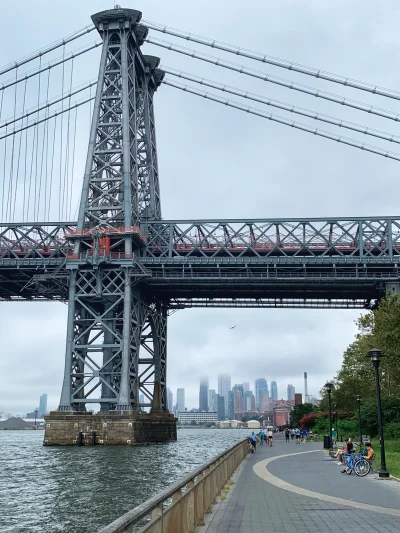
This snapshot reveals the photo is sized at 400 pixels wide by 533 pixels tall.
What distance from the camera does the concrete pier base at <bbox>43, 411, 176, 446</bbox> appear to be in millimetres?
63281

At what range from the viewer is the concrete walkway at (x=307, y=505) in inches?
568

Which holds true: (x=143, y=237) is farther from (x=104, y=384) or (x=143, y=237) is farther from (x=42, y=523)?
(x=42, y=523)

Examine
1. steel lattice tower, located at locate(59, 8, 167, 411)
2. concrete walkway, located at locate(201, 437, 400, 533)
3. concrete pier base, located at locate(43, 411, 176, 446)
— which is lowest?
concrete walkway, located at locate(201, 437, 400, 533)

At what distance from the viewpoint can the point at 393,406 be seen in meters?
58.6

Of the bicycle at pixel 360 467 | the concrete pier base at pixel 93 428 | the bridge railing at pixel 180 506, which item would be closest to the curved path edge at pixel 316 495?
the bridge railing at pixel 180 506

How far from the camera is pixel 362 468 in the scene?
27094 mm

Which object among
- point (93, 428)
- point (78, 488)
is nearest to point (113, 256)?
point (93, 428)

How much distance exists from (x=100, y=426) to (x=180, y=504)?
5454cm

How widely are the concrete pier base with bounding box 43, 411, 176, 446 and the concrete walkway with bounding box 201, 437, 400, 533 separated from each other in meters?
36.8

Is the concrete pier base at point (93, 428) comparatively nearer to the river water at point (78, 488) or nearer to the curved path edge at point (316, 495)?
the river water at point (78, 488)

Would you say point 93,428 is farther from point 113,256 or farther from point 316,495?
point 316,495

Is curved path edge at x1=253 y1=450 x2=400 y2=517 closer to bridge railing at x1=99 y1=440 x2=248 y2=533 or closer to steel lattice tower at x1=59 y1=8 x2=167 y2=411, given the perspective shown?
bridge railing at x1=99 y1=440 x2=248 y2=533

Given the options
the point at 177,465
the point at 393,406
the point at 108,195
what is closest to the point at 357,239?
the point at 393,406

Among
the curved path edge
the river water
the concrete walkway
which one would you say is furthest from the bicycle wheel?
the river water
